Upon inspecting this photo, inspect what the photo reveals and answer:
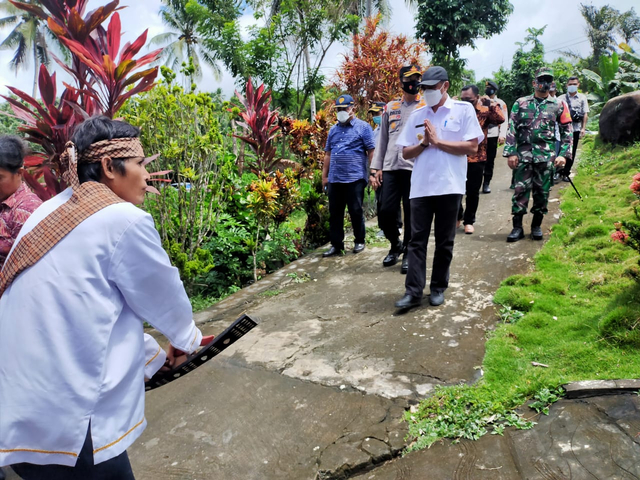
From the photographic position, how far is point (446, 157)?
3922 mm

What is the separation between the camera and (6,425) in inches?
51.7

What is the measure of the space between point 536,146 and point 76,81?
4.62 m

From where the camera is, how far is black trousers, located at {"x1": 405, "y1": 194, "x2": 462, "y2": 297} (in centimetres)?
400

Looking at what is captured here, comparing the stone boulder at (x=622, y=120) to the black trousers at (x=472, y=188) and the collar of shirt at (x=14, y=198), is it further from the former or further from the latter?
the collar of shirt at (x=14, y=198)

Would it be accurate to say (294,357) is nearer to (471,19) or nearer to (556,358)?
(556,358)

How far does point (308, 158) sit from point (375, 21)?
4.82 meters

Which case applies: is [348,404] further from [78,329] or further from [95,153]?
[95,153]

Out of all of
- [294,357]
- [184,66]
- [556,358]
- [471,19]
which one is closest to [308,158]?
[184,66]

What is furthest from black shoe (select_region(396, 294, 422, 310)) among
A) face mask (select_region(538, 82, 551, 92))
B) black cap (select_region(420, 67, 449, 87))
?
face mask (select_region(538, 82, 551, 92))

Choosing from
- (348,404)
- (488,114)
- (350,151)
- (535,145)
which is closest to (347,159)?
(350,151)

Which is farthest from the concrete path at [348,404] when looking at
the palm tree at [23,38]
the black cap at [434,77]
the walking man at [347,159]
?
the palm tree at [23,38]

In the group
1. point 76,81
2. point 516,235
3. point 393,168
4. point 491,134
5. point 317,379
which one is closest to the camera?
point 317,379

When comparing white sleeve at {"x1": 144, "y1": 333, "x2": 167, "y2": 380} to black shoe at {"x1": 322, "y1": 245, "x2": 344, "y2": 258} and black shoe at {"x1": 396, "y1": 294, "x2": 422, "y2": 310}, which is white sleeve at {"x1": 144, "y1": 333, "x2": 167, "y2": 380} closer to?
black shoe at {"x1": 396, "y1": 294, "x2": 422, "y2": 310}

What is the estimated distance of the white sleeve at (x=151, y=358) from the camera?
5.25ft
